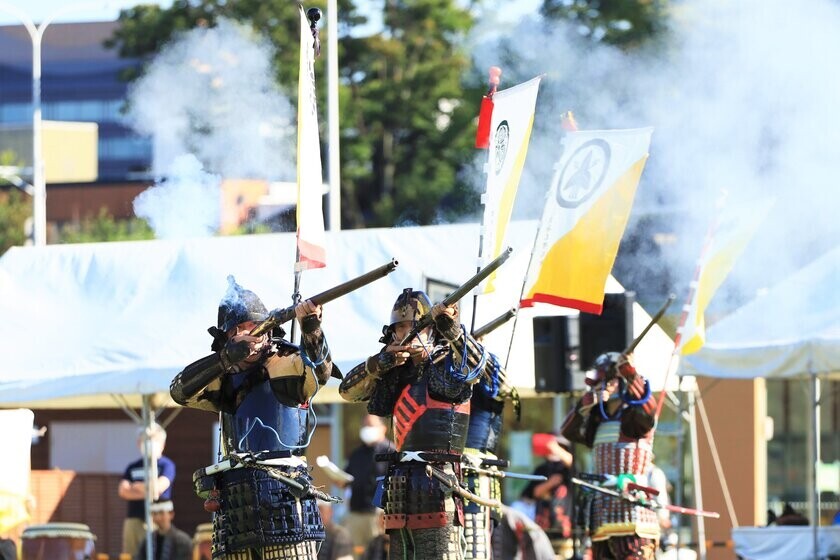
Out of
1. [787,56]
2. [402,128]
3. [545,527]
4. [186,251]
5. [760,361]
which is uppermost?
[402,128]

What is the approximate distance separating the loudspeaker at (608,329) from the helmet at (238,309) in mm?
5620

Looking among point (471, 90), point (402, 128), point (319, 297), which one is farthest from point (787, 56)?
point (402, 128)

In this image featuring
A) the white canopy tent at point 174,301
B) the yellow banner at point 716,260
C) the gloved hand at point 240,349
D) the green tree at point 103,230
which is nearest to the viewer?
the gloved hand at point 240,349

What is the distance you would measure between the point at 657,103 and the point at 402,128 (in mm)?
14552

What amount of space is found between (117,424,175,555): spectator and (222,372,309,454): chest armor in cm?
551

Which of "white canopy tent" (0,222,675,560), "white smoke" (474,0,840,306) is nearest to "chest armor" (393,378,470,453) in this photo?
"white canopy tent" (0,222,675,560)

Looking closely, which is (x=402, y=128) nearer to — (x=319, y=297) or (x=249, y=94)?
(x=249, y=94)

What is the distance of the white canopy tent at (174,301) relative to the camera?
569 inches

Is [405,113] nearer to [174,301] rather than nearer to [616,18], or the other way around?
[616,18]

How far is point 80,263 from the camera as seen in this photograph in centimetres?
1588

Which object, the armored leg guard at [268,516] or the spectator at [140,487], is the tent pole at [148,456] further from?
the armored leg guard at [268,516]

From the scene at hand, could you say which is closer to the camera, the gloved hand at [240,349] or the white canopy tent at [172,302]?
the gloved hand at [240,349]

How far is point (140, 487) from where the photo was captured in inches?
621

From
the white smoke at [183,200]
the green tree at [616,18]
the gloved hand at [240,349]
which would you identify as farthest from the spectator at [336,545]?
the green tree at [616,18]
